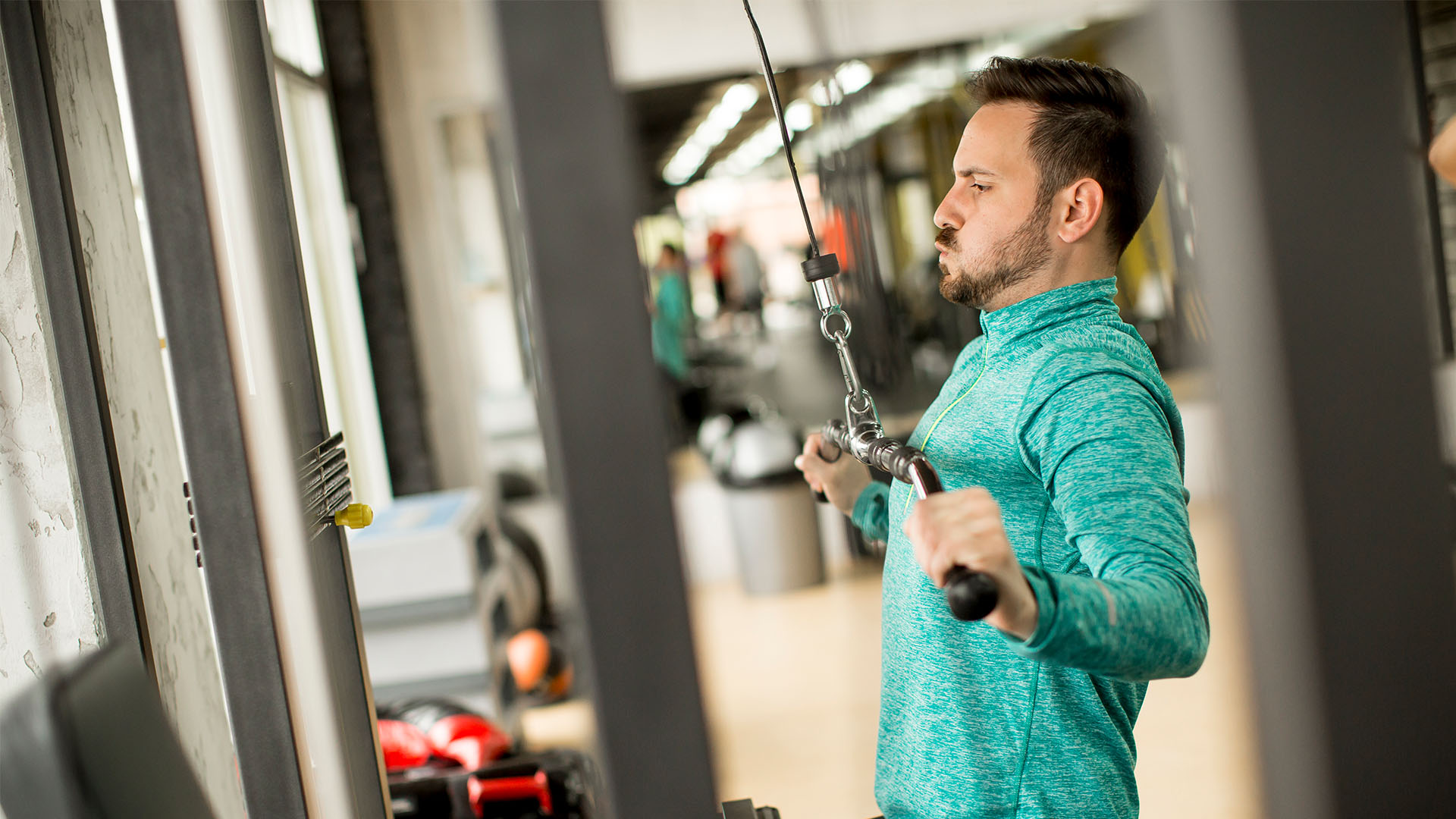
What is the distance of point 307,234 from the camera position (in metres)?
3.72

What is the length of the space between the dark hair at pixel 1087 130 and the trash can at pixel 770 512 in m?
3.31

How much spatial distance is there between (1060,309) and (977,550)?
417mm

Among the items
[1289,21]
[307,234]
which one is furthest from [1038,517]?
[307,234]

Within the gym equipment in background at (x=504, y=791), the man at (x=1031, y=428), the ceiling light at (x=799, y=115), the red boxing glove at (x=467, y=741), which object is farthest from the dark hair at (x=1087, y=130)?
the ceiling light at (x=799, y=115)

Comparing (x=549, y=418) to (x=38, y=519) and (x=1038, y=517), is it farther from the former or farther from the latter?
(x=38, y=519)

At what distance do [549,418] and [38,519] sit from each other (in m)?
1.01

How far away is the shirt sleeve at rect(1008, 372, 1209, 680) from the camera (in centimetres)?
67

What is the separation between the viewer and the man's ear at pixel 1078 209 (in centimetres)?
100

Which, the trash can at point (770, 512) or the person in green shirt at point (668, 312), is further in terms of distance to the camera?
the person in green shirt at point (668, 312)

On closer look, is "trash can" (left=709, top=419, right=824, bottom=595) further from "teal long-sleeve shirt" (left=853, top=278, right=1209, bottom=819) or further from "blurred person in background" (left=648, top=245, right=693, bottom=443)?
"teal long-sleeve shirt" (left=853, top=278, right=1209, bottom=819)

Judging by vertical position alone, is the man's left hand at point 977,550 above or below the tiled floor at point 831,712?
above

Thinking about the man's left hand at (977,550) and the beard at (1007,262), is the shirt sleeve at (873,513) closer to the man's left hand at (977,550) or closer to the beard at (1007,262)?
the beard at (1007,262)

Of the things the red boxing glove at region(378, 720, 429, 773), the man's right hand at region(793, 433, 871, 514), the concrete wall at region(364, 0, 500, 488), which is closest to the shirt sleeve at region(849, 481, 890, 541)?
the man's right hand at region(793, 433, 871, 514)

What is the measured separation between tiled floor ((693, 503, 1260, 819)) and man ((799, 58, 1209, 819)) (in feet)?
3.18
